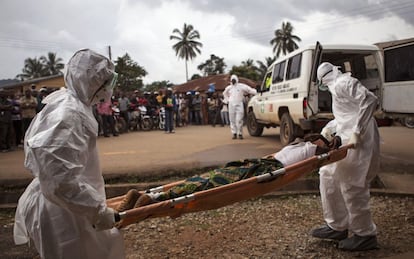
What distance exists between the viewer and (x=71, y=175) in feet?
5.70

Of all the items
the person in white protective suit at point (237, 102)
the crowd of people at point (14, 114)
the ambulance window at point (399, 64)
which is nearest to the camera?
the ambulance window at point (399, 64)

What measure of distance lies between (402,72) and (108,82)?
627 centimetres

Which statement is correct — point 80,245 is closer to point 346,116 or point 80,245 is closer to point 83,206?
point 83,206

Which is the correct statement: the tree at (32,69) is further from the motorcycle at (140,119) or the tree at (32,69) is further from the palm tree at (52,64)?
the motorcycle at (140,119)

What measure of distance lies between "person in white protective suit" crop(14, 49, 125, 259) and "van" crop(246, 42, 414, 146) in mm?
4895

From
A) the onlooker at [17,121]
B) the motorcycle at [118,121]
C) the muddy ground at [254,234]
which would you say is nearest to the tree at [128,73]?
the motorcycle at [118,121]

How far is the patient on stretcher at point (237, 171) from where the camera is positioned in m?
2.21

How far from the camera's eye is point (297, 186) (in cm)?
550

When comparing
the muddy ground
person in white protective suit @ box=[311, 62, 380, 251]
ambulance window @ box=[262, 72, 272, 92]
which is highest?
ambulance window @ box=[262, 72, 272, 92]

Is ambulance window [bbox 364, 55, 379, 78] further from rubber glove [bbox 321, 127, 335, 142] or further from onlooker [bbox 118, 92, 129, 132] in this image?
onlooker [bbox 118, 92, 129, 132]

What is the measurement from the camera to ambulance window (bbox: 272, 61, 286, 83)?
8.13m

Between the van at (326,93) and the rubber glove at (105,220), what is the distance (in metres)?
5.12

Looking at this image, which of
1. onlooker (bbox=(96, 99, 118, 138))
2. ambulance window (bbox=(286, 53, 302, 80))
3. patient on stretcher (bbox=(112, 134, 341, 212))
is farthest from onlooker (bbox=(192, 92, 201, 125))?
patient on stretcher (bbox=(112, 134, 341, 212))

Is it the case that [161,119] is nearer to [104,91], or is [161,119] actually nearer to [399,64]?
[399,64]
